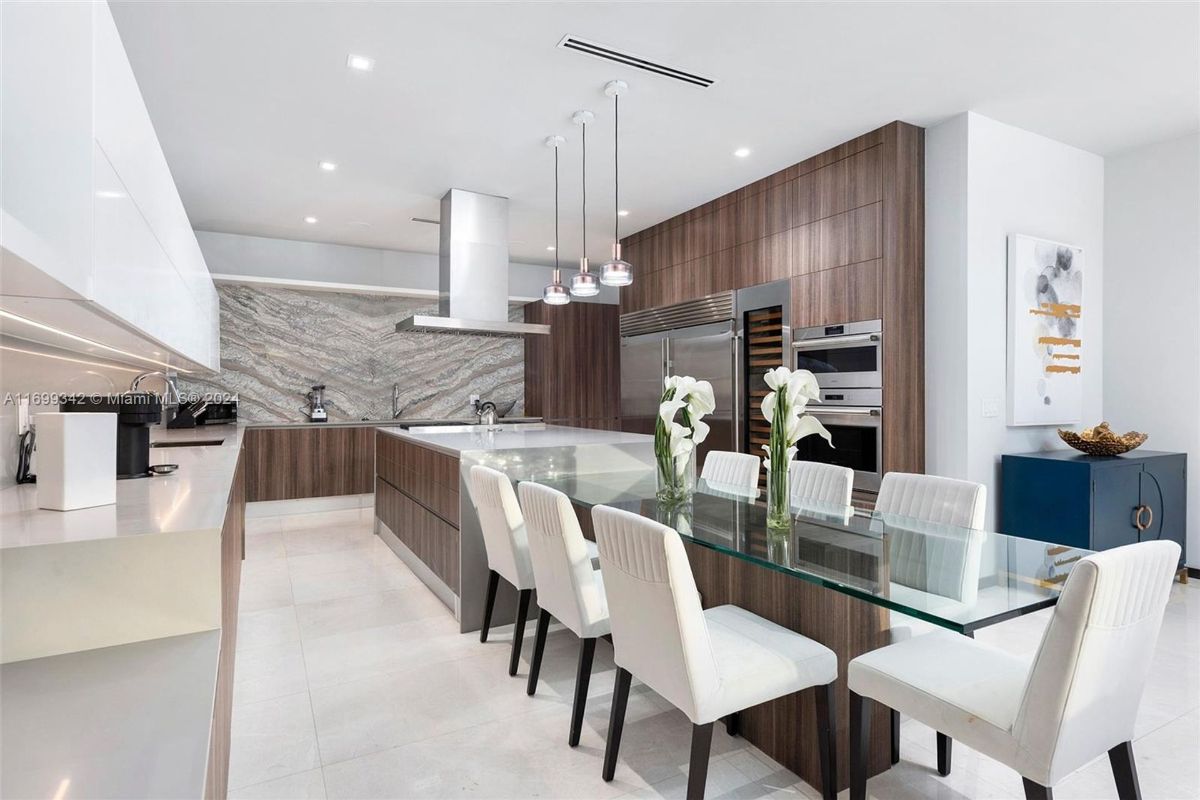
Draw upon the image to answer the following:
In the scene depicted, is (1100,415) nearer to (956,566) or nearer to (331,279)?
(956,566)

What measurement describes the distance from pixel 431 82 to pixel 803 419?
8.09ft

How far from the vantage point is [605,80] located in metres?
3.08

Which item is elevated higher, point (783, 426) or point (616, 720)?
point (783, 426)

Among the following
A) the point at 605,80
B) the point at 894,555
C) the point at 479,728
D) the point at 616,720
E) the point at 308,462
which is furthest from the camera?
the point at 308,462

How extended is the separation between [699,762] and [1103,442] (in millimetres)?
3422

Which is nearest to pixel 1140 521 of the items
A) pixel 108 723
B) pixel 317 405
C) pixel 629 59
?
pixel 629 59

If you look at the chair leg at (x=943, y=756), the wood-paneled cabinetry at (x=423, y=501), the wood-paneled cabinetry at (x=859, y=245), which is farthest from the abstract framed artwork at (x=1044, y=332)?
the wood-paneled cabinetry at (x=423, y=501)

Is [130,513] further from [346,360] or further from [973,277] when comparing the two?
[346,360]

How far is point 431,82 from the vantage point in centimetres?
308

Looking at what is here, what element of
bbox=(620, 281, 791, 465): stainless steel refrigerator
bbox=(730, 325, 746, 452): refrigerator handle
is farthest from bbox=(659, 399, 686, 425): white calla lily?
bbox=(730, 325, 746, 452): refrigerator handle

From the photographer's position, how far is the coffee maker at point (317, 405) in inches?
253

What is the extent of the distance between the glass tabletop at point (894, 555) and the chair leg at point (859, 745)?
A: 387 millimetres

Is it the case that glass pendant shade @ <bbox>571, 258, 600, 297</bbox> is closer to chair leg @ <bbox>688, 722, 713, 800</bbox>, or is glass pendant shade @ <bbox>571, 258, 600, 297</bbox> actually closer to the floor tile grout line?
the floor tile grout line

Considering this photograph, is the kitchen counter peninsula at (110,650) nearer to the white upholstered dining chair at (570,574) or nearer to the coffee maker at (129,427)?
the coffee maker at (129,427)
